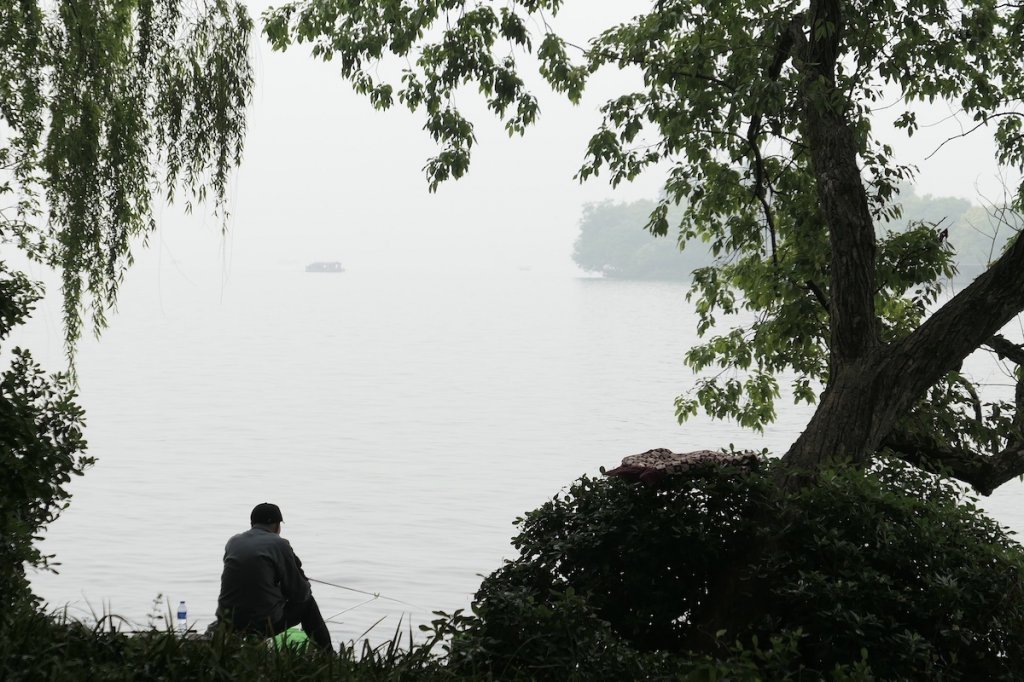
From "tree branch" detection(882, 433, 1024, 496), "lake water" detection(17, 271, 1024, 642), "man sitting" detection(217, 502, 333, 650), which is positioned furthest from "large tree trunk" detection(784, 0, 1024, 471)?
"lake water" detection(17, 271, 1024, 642)

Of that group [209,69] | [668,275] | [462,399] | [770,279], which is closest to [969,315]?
[770,279]

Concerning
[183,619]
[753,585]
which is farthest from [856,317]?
[183,619]

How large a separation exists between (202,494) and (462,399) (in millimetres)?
21286

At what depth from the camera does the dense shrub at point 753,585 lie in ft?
19.6

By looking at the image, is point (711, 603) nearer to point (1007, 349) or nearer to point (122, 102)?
point (1007, 349)

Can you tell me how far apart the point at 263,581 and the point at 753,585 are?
323cm

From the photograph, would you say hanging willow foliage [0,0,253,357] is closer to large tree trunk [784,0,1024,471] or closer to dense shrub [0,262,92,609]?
dense shrub [0,262,92,609]

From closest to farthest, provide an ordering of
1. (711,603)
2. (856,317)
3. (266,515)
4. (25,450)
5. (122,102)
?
(25,450) → (711,603) → (266,515) → (856,317) → (122,102)

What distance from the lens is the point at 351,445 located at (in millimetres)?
34781

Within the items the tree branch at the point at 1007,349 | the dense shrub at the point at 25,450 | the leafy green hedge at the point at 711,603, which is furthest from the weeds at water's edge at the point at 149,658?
the tree branch at the point at 1007,349

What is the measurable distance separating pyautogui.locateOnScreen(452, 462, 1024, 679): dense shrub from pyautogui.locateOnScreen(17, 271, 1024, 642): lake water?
2196 millimetres

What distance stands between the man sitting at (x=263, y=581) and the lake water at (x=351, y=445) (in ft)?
3.84

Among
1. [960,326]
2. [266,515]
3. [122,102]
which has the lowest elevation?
[266,515]

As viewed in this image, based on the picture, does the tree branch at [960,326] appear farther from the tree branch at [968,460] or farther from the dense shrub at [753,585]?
the tree branch at [968,460]
